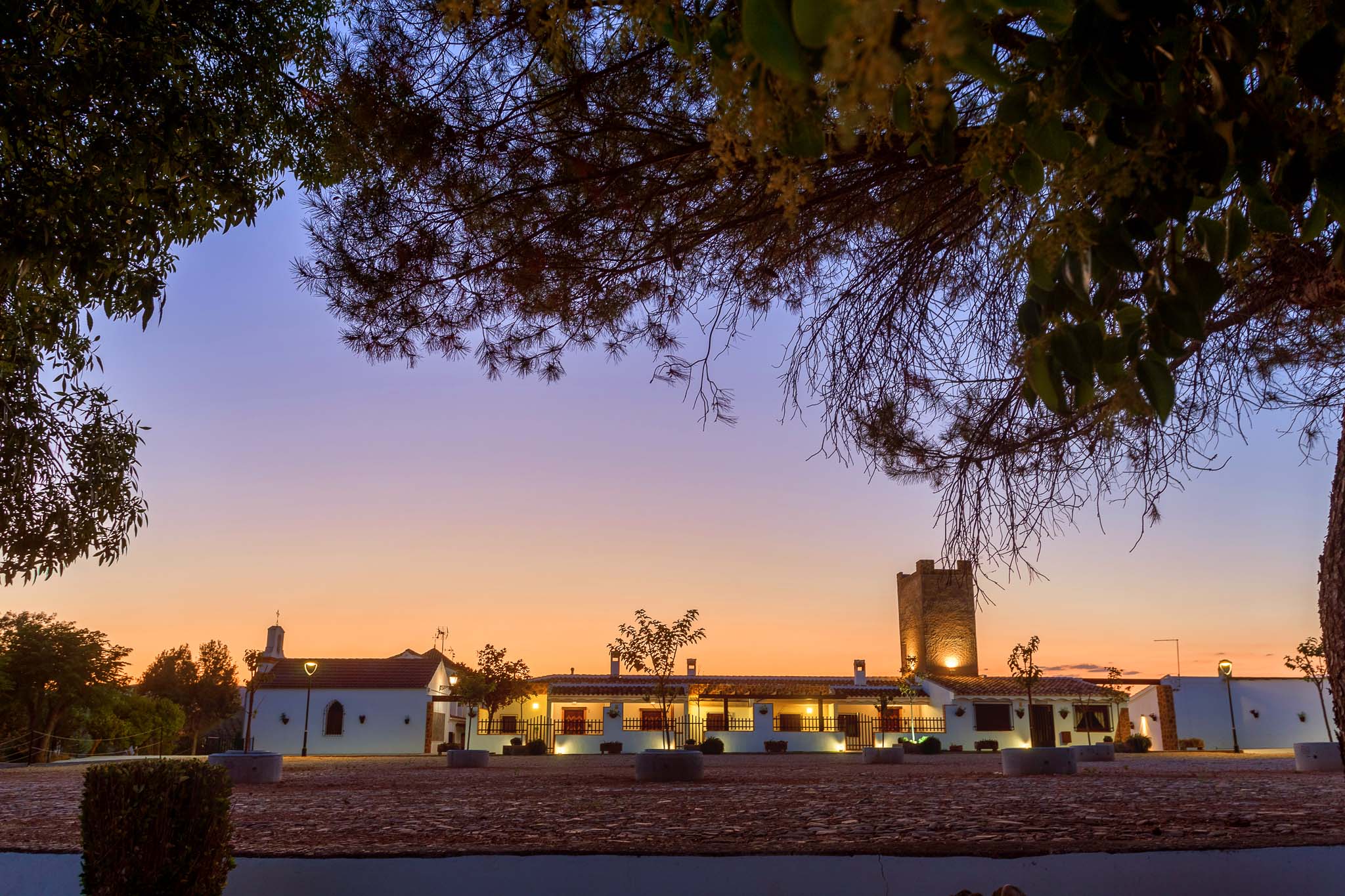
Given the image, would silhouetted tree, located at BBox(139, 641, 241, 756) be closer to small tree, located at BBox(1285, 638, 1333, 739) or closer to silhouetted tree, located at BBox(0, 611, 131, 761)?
silhouetted tree, located at BBox(0, 611, 131, 761)

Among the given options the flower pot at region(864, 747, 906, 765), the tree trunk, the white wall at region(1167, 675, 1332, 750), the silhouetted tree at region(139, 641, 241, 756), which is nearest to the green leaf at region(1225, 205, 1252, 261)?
the tree trunk

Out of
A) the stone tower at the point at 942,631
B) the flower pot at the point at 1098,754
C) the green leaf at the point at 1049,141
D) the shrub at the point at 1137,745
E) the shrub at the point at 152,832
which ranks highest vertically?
the stone tower at the point at 942,631

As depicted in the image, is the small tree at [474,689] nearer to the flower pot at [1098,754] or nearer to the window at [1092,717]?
the flower pot at [1098,754]

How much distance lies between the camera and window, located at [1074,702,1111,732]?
39.2 m

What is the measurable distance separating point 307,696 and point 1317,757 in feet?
108

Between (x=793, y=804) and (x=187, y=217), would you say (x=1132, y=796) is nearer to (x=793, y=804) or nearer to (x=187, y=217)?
(x=793, y=804)

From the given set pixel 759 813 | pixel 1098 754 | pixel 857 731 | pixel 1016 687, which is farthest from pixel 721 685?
pixel 759 813

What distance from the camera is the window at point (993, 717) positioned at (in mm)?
37875

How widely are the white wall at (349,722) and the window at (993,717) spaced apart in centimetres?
2313

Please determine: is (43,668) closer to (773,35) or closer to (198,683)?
(198,683)

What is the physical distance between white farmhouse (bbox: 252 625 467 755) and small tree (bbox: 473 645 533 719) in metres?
2.63

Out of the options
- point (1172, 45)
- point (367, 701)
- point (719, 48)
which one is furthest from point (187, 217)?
point (367, 701)

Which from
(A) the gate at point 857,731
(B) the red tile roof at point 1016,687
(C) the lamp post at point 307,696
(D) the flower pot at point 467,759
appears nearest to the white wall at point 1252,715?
(B) the red tile roof at point 1016,687

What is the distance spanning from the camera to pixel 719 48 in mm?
1316
